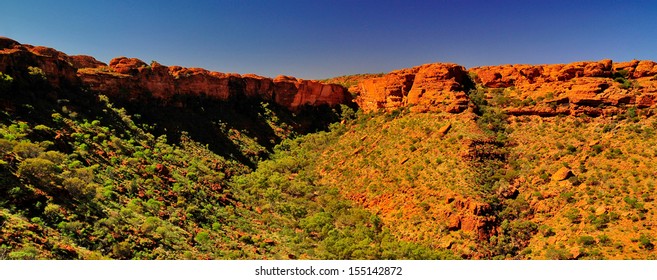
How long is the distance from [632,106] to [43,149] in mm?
51268

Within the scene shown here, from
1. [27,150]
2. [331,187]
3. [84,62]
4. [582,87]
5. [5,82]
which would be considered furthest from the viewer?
[84,62]

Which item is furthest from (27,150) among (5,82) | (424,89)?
(424,89)

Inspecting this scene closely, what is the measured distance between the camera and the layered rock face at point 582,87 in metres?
41.4

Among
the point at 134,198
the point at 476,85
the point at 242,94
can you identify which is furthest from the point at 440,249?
the point at 242,94

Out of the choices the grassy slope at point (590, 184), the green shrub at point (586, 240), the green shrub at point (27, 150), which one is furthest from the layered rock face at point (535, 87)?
the green shrub at point (27, 150)

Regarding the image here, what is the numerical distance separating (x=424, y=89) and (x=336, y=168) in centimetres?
1547

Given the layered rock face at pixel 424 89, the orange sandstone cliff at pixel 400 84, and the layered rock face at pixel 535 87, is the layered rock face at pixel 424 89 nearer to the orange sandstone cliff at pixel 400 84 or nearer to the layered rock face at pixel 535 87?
the layered rock face at pixel 535 87

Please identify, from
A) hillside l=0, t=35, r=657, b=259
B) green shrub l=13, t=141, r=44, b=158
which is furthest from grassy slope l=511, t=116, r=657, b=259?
green shrub l=13, t=141, r=44, b=158

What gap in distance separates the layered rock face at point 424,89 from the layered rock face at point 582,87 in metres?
5.73

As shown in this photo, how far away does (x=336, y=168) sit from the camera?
48.7 m

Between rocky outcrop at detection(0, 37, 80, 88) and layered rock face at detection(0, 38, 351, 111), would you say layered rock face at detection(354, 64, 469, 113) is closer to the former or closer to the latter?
layered rock face at detection(0, 38, 351, 111)

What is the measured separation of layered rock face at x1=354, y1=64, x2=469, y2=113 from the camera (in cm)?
4919

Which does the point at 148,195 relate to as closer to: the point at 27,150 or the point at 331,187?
the point at 27,150

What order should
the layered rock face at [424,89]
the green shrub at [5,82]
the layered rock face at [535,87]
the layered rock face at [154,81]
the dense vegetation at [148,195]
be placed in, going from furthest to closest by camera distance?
the layered rock face at [424,89] → the layered rock face at [154,81] → the layered rock face at [535,87] → the green shrub at [5,82] → the dense vegetation at [148,195]
